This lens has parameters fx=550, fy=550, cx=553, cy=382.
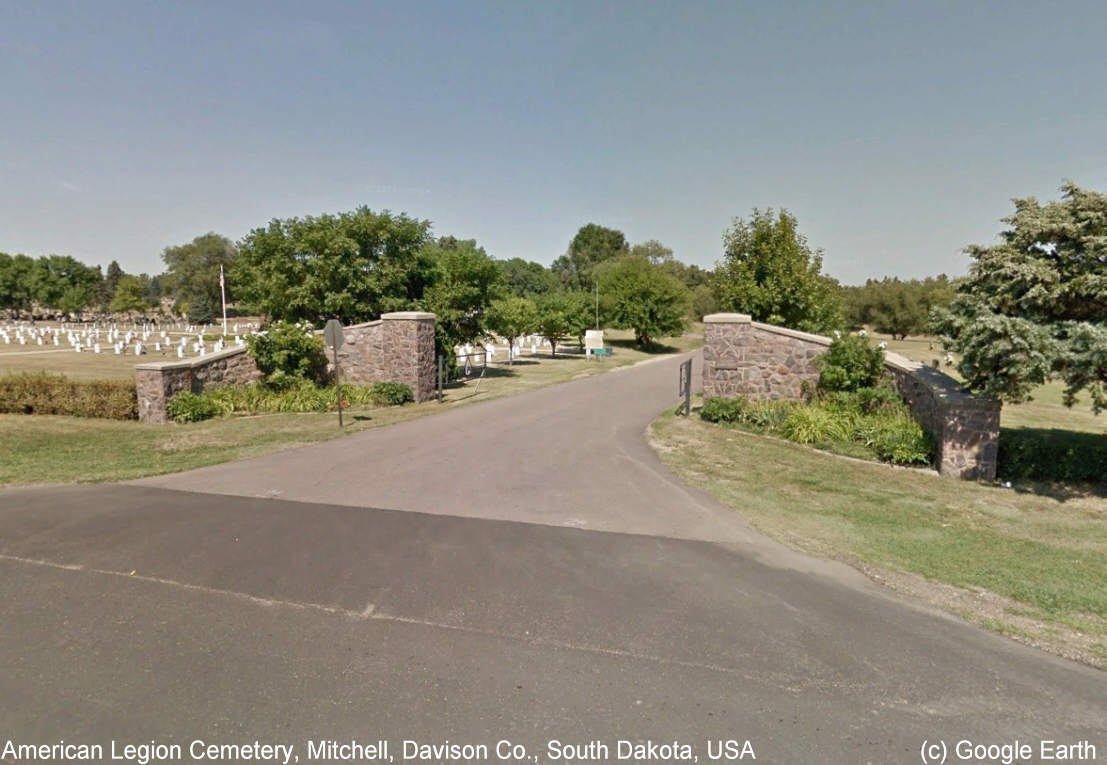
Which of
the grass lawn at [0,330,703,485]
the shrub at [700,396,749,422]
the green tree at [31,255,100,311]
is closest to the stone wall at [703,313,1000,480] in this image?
the shrub at [700,396,749,422]

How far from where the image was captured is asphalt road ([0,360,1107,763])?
3.09m

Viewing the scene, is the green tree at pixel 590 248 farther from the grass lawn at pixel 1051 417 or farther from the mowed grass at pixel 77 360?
the grass lawn at pixel 1051 417

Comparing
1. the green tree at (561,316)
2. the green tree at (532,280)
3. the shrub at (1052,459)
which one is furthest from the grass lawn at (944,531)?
the green tree at (532,280)

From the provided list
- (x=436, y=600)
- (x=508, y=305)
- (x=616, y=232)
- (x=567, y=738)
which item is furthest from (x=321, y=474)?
(x=616, y=232)

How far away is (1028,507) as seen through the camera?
761 centimetres

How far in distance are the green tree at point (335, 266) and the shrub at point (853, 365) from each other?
568 inches

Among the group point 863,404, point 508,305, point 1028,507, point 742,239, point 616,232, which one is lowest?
point 1028,507

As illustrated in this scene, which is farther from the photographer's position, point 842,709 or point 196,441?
point 196,441

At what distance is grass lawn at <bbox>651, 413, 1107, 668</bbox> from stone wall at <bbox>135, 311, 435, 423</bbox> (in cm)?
910

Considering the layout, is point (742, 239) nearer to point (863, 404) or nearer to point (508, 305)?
point (863, 404)

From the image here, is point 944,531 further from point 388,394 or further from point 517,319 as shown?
point 517,319

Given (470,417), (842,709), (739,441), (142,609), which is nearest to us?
(842,709)

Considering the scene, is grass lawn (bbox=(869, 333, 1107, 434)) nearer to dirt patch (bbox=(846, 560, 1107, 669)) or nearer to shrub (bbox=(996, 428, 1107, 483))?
shrub (bbox=(996, 428, 1107, 483))

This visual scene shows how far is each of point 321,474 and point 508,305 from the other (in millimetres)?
23690
